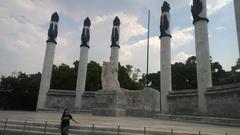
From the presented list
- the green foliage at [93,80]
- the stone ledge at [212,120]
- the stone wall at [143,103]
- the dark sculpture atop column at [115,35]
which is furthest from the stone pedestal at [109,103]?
the green foliage at [93,80]

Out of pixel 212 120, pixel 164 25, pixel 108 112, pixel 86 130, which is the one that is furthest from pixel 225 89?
pixel 86 130

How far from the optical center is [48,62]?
34.5 m

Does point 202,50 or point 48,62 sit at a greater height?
point 48,62

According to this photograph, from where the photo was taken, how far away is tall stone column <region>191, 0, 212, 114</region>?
2248 centimetres

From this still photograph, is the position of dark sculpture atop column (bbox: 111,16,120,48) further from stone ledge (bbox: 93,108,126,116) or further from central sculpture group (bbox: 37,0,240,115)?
stone ledge (bbox: 93,108,126,116)

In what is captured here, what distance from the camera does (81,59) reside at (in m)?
35.4

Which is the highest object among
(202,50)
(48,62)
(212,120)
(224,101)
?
(48,62)

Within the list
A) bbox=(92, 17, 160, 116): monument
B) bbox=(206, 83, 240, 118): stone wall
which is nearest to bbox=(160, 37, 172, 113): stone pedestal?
bbox=(92, 17, 160, 116): monument

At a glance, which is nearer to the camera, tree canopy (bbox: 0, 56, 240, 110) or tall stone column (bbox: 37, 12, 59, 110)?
tall stone column (bbox: 37, 12, 59, 110)

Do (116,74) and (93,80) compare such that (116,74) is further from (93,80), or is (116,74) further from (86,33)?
(93,80)

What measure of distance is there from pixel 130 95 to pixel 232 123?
1261cm

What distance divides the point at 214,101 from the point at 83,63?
2094cm

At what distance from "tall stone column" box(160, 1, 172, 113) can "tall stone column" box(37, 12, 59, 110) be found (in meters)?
17.1

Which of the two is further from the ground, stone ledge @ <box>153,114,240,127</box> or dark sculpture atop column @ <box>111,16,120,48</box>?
dark sculpture atop column @ <box>111,16,120,48</box>
